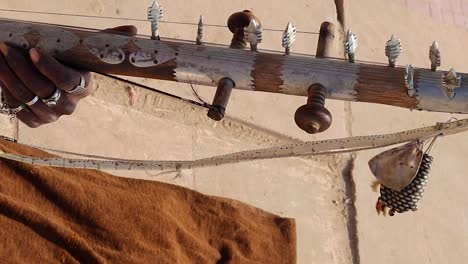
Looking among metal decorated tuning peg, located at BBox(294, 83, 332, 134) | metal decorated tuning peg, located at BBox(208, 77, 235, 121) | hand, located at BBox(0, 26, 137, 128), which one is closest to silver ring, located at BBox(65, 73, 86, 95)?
hand, located at BBox(0, 26, 137, 128)

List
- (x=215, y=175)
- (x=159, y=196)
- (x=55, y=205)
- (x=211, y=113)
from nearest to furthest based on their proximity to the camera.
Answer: (x=211, y=113), (x=55, y=205), (x=159, y=196), (x=215, y=175)

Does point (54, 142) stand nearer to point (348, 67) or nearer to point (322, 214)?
point (322, 214)

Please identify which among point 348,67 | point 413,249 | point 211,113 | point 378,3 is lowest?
point 211,113

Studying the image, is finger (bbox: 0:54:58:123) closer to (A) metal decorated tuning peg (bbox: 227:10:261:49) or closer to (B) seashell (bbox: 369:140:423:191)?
(A) metal decorated tuning peg (bbox: 227:10:261:49)

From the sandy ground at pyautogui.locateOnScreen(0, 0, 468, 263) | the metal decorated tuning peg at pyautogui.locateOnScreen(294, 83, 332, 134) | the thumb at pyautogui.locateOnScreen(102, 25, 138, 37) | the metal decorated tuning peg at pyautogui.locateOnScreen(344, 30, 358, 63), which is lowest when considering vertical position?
the metal decorated tuning peg at pyautogui.locateOnScreen(294, 83, 332, 134)

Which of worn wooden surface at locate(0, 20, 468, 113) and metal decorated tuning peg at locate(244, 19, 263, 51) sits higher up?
metal decorated tuning peg at locate(244, 19, 263, 51)

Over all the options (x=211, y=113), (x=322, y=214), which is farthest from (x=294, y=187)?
(x=211, y=113)

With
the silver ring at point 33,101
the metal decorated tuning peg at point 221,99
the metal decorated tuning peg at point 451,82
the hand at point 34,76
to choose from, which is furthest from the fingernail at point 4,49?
the metal decorated tuning peg at point 451,82
